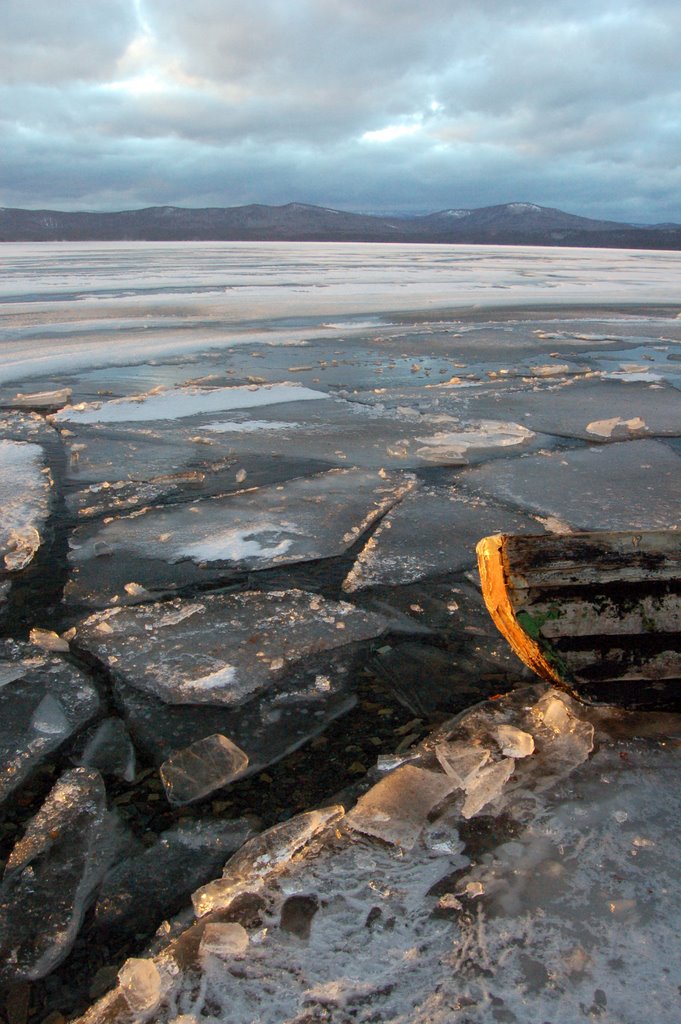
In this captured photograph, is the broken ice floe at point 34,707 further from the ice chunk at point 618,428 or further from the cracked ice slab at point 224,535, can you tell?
the ice chunk at point 618,428

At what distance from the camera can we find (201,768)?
1.61 meters

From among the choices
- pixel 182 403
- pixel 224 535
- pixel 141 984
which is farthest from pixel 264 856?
pixel 182 403

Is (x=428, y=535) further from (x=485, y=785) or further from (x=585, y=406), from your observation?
(x=585, y=406)

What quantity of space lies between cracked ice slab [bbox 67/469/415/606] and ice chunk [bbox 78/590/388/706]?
205 mm

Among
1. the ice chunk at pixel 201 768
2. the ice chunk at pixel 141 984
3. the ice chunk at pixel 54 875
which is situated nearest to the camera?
the ice chunk at pixel 141 984

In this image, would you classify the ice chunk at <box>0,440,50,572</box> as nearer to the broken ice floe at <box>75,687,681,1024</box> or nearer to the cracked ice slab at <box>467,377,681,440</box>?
the broken ice floe at <box>75,687,681,1024</box>

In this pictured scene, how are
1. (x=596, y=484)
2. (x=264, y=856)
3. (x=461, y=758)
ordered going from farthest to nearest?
(x=596, y=484)
(x=461, y=758)
(x=264, y=856)

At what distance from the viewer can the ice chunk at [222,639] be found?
6.40 ft

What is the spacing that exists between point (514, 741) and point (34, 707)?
1234mm

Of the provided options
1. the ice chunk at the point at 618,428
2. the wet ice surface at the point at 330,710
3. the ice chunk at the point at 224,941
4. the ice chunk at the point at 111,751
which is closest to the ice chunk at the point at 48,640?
the wet ice surface at the point at 330,710

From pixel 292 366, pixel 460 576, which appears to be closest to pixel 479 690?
pixel 460 576

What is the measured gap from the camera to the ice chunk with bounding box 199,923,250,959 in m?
1.16

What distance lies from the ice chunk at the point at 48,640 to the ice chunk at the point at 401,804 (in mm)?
1094

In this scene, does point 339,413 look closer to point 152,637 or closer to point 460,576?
point 460,576
